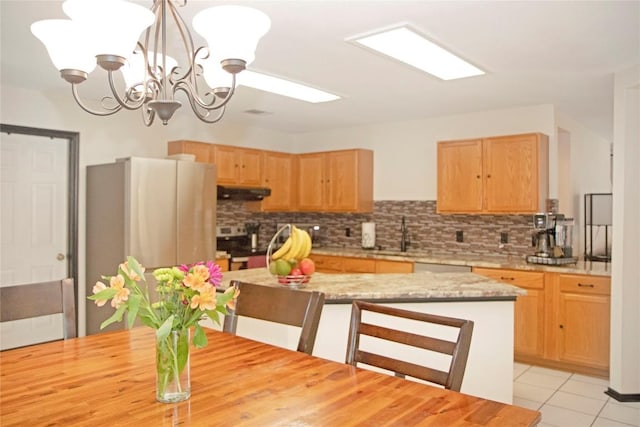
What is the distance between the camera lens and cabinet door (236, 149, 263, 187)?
5.68 metres

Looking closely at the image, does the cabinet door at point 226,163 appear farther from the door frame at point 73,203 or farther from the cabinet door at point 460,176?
the cabinet door at point 460,176

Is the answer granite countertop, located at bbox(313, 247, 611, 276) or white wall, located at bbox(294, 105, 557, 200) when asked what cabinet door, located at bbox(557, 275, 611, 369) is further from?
white wall, located at bbox(294, 105, 557, 200)

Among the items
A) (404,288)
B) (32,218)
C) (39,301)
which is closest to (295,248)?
(404,288)

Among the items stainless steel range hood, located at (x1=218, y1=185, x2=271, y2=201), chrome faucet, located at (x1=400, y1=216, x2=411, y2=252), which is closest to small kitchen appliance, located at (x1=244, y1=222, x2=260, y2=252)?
stainless steel range hood, located at (x1=218, y1=185, x2=271, y2=201)

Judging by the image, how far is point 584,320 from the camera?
395 cm

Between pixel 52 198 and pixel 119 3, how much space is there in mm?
3503

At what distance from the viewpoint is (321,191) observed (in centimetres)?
613

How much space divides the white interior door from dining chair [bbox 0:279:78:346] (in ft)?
8.60

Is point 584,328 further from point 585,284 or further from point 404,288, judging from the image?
point 404,288

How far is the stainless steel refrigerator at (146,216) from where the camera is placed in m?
4.21

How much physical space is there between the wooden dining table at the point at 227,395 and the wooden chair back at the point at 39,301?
212mm

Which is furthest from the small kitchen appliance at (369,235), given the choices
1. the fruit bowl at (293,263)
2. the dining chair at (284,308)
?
the dining chair at (284,308)

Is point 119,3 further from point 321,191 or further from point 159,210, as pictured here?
point 321,191

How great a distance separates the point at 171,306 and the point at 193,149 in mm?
4076
